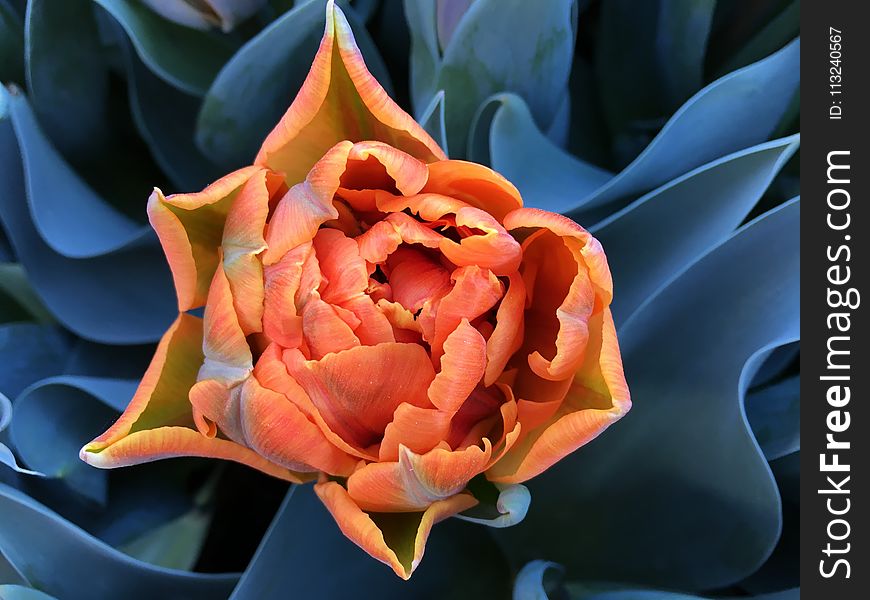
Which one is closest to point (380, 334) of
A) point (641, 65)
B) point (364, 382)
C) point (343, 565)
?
point (364, 382)

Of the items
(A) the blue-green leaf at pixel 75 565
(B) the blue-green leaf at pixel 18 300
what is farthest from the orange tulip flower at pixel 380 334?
(B) the blue-green leaf at pixel 18 300

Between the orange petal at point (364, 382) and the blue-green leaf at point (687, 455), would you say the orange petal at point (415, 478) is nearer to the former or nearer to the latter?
the orange petal at point (364, 382)

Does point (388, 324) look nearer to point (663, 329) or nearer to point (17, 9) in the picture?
point (663, 329)

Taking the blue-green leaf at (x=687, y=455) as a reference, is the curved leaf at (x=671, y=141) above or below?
above

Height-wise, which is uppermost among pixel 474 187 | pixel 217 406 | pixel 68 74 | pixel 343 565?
pixel 68 74

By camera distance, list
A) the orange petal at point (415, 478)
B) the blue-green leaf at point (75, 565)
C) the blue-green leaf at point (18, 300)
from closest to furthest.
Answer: the orange petal at point (415, 478), the blue-green leaf at point (75, 565), the blue-green leaf at point (18, 300)

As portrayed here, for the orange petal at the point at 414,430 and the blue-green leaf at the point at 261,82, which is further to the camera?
the blue-green leaf at the point at 261,82

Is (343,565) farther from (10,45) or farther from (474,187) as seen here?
A: (10,45)
